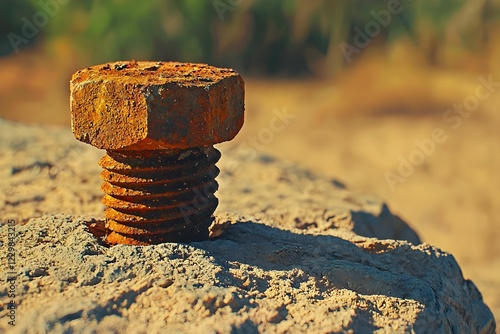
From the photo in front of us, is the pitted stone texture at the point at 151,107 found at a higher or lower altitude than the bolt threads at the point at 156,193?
higher

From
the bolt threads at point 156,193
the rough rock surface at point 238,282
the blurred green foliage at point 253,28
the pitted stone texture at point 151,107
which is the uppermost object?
the blurred green foliage at point 253,28

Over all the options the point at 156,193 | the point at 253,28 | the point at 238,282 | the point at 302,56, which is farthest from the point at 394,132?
the point at 238,282

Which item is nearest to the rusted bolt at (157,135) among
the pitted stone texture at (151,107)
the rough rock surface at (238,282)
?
the pitted stone texture at (151,107)

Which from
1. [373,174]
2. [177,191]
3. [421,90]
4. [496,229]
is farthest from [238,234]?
[421,90]

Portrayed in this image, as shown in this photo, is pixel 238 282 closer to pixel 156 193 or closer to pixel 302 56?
pixel 156 193

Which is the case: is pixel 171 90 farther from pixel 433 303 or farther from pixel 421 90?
pixel 421 90

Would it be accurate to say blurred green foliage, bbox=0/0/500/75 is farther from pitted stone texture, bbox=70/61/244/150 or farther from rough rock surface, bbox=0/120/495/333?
pitted stone texture, bbox=70/61/244/150

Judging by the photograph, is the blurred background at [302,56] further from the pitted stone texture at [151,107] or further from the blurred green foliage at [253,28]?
the pitted stone texture at [151,107]

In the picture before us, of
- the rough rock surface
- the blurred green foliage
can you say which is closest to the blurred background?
the blurred green foliage
